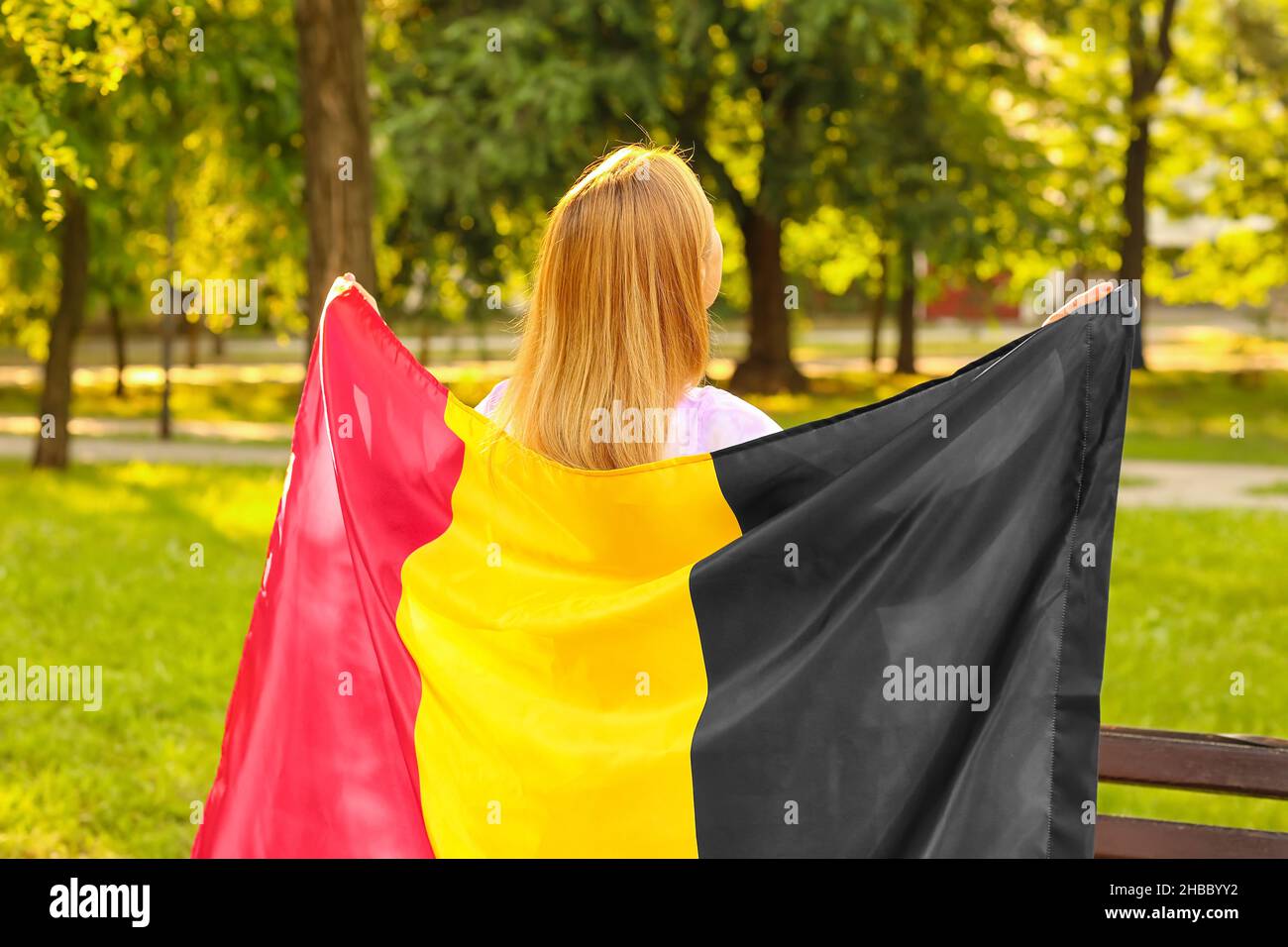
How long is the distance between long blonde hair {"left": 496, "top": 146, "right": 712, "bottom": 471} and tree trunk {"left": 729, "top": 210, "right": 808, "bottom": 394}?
72.4 feet

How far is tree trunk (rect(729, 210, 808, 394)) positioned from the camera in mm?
25609

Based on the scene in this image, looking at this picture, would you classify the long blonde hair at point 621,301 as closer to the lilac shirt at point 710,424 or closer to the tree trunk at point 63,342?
the lilac shirt at point 710,424

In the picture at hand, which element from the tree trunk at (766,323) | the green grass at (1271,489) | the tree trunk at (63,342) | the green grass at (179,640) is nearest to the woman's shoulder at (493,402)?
the green grass at (179,640)

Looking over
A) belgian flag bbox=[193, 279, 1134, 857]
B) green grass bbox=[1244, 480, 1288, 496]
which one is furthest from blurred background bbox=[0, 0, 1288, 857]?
belgian flag bbox=[193, 279, 1134, 857]

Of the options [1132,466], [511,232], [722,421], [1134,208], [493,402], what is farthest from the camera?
[1134,208]

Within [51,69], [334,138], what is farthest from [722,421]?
[334,138]

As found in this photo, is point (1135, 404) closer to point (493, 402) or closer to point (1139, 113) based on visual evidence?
point (1139, 113)

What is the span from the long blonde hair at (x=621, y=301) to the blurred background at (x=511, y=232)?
0.18m

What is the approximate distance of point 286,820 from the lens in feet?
10.7

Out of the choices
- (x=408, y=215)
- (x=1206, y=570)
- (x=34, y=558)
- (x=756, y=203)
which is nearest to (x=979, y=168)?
(x=756, y=203)

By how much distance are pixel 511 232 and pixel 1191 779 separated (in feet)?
69.6

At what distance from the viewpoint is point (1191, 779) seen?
143 inches

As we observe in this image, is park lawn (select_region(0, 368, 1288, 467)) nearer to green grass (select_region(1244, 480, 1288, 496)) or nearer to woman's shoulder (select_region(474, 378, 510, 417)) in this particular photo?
green grass (select_region(1244, 480, 1288, 496))
